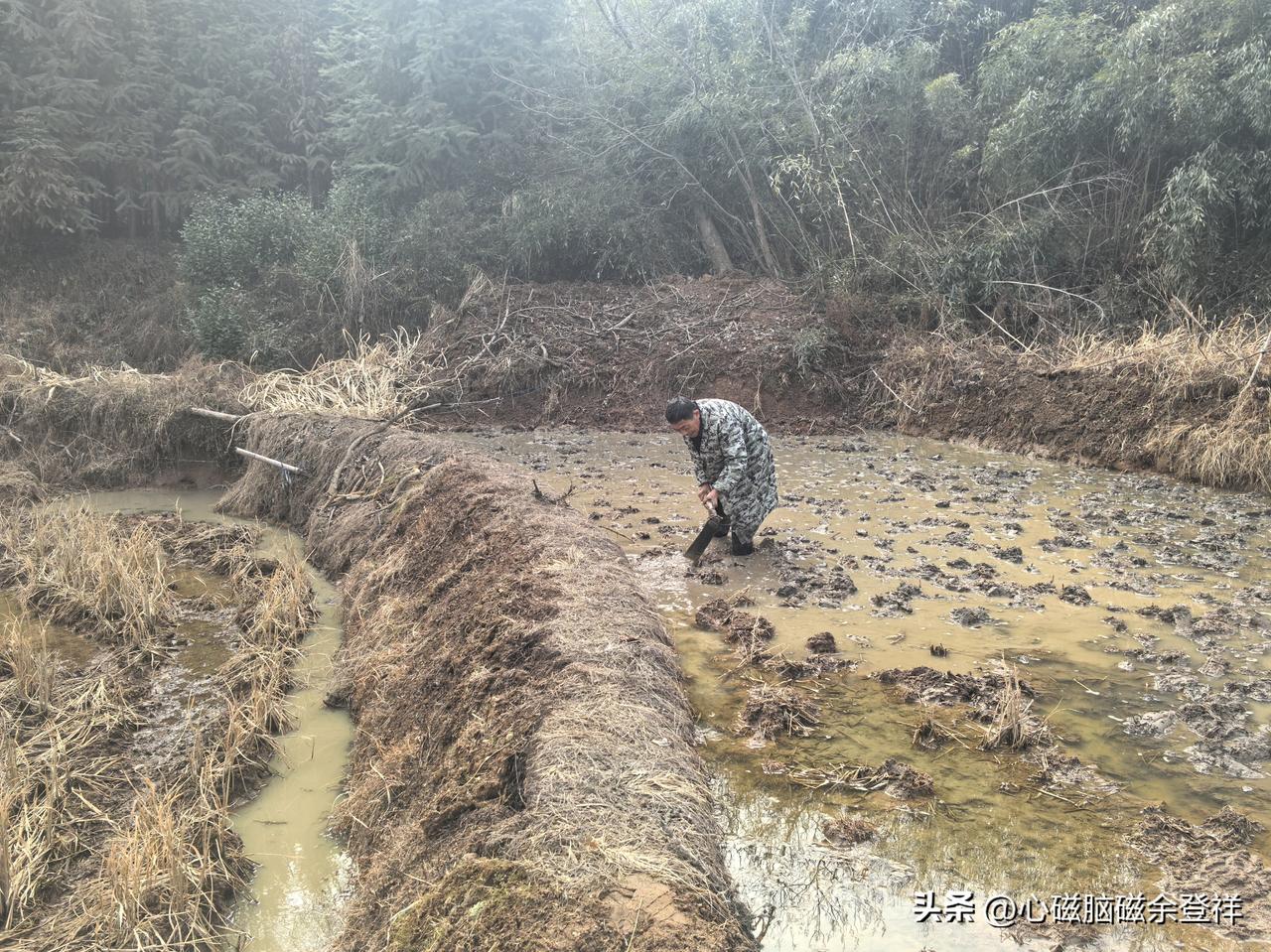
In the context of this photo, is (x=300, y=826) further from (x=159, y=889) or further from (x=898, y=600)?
(x=898, y=600)

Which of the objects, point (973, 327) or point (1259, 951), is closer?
point (1259, 951)

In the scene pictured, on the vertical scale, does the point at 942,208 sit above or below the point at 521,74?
below

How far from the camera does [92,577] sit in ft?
23.6

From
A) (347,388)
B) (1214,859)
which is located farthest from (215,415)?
(1214,859)

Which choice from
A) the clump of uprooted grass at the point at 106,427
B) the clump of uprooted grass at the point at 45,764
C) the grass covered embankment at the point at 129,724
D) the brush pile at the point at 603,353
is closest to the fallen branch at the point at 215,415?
the clump of uprooted grass at the point at 106,427

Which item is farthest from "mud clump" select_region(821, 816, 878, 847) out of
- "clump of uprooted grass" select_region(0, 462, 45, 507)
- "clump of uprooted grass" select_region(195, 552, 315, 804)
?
"clump of uprooted grass" select_region(0, 462, 45, 507)

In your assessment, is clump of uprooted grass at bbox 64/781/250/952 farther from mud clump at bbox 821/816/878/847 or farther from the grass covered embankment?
mud clump at bbox 821/816/878/847

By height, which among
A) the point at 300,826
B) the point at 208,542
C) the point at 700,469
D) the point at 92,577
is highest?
the point at 700,469

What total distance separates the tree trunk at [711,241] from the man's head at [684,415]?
13035 mm

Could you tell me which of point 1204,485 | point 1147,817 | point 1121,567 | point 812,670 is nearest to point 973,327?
point 1204,485

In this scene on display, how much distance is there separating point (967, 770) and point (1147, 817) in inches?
28.1

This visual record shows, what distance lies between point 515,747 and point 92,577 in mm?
5324

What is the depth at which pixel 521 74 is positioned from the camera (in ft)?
67.1

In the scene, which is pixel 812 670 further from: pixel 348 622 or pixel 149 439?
pixel 149 439
